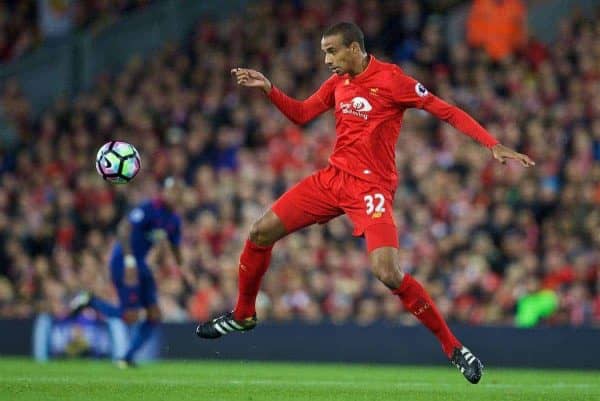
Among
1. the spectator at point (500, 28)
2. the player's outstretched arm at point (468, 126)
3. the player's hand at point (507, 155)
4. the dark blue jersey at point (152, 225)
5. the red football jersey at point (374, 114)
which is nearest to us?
the player's hand at point (507, 155)

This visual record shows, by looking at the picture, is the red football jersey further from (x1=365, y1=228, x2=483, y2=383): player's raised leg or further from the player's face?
(x1=365, y1=228, x2=483, y2=383): player's raised leg

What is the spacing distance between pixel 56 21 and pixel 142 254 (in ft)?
33.1

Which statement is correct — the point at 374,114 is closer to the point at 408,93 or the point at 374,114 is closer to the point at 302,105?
the point at 408,93

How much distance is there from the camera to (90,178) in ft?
69.1

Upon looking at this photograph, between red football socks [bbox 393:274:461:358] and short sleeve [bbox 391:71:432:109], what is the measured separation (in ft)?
4.06

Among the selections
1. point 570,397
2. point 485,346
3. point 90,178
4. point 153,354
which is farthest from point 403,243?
point 570,397

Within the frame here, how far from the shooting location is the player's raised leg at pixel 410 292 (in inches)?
396


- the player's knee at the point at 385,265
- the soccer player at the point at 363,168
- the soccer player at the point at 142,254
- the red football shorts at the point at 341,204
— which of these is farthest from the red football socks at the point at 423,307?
the soccer player at the point at 142,254

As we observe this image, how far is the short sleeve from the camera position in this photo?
10266mm

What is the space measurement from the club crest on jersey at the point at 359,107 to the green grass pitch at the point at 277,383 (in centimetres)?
202

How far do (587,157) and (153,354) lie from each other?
5.68 m

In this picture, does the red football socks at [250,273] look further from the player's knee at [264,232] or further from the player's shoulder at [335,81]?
the player's shoulder at [335,81]

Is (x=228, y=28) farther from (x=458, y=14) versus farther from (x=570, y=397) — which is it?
(x=570, y=397)

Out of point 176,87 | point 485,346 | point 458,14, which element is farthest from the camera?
point 176,87
